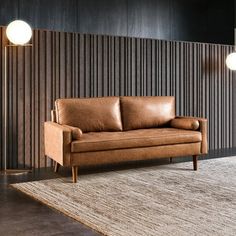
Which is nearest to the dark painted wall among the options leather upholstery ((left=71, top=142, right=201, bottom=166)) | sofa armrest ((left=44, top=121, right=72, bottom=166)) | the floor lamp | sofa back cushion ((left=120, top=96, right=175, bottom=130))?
the floor lamp

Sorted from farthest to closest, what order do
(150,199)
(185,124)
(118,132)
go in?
(185,124)
(118,132)
(150,199)

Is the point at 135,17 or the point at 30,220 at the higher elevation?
the point at 135,17

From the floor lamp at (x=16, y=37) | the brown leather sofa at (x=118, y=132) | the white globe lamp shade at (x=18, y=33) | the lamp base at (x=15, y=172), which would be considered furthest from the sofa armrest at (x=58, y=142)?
the white globe lamp shade at (x=18, y=33)

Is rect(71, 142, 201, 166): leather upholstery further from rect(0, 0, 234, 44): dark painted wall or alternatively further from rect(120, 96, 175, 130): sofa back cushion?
rect(0, 0, 234, 44): dark painted wall

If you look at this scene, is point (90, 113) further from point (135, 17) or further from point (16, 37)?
point (135, 17)

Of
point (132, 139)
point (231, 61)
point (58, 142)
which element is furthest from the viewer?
point (231, 61)

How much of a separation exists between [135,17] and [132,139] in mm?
3284

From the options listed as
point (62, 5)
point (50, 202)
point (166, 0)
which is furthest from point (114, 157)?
point (166, 0)

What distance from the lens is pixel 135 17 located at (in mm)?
7344

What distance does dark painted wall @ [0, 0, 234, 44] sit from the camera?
6539 millimetres

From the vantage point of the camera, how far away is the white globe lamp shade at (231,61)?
21.8 feet

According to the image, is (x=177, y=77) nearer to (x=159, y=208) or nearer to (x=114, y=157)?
(x=114, y=157)

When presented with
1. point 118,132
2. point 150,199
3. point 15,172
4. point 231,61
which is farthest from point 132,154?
point 231,61

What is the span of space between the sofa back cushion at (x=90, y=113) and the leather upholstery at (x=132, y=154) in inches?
24.6
